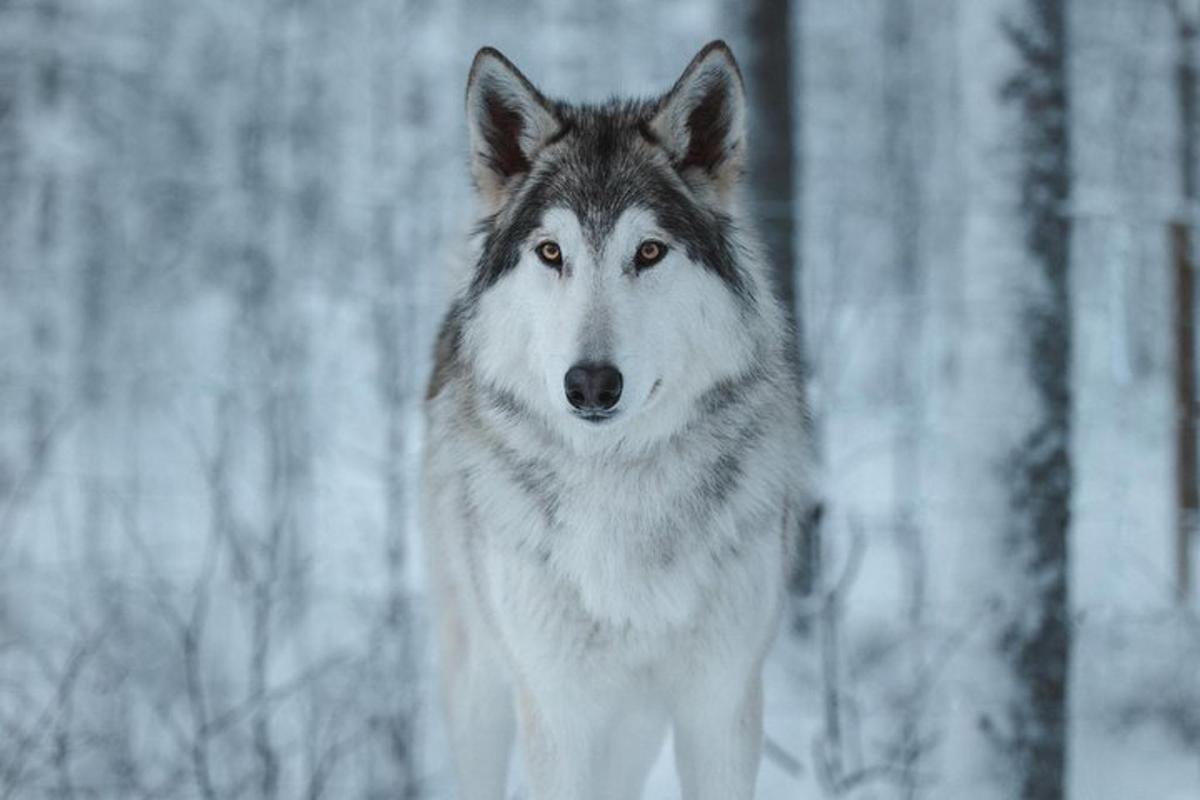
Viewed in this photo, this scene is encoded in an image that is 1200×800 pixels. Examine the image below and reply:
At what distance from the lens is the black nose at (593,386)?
7.58ft

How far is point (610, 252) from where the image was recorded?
250cm

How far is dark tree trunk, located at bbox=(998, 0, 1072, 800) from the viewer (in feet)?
11.1

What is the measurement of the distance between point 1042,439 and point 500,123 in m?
1.84

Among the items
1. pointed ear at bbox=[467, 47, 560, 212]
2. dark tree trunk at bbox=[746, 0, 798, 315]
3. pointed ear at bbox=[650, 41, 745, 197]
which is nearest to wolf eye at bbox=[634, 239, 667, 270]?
pointed ear at bbox=[650, 41, 745, 197]

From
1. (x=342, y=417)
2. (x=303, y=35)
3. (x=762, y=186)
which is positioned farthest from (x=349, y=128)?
(x=762, y=186)

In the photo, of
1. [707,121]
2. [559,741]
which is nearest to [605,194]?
[707,121]

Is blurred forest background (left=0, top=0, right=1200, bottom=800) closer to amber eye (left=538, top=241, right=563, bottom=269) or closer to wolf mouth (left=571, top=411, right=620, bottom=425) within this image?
amber eye (left=538, top=241, right=563, bottom=269)

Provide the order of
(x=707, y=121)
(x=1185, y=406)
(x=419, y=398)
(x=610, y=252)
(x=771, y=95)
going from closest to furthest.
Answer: (x=610, y=252) → (x=707, y=121) → (x=419, y=398) → (x=1185, y=406) → (x=771, y=95)

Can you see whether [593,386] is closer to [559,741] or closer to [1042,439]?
[559,741]

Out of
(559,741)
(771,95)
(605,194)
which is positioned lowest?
(559,741)

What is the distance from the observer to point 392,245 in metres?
5.23

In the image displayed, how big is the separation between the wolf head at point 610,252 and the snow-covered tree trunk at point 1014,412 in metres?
1.01

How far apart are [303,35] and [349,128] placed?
885 millimetres

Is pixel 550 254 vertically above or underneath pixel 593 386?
above
